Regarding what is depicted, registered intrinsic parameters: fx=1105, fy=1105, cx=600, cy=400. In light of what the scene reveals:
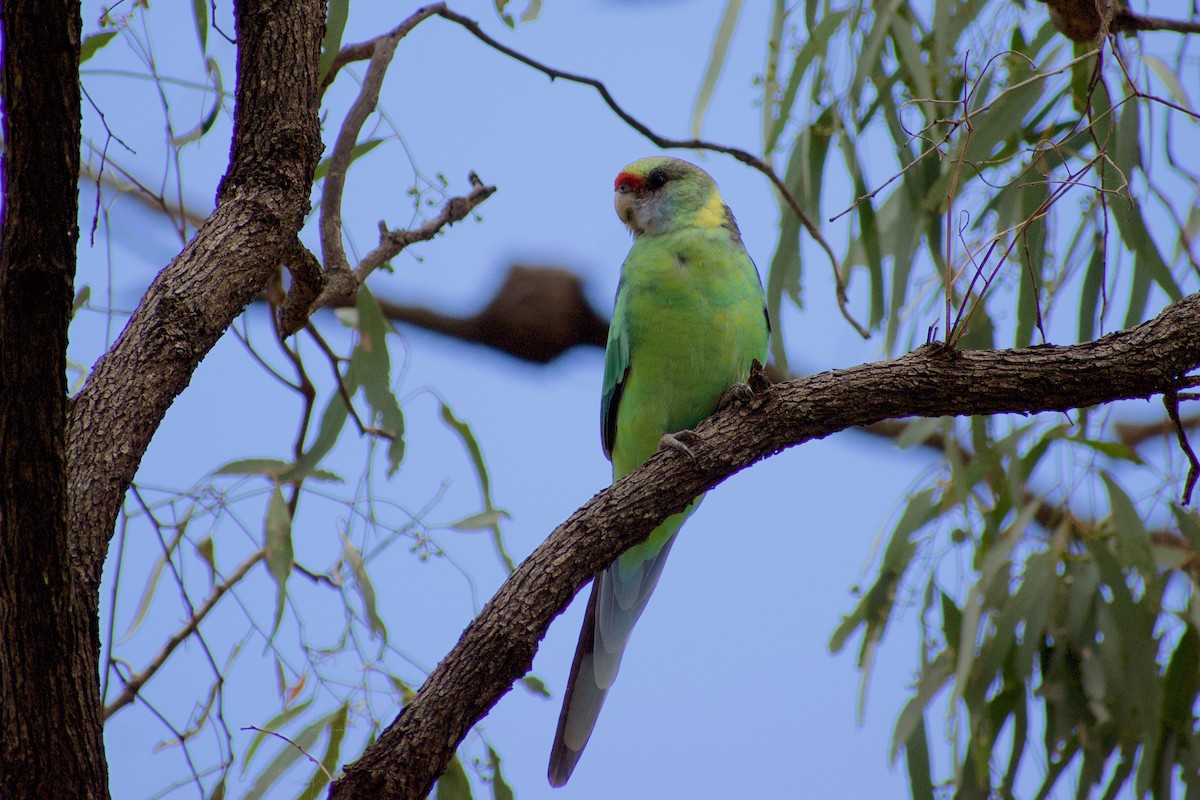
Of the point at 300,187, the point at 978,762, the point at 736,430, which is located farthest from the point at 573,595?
the point at 978,762

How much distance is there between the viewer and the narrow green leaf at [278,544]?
233cm

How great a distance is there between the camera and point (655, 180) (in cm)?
295

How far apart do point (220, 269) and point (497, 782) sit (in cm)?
124

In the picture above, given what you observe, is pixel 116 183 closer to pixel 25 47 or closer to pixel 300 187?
pixel 300 187

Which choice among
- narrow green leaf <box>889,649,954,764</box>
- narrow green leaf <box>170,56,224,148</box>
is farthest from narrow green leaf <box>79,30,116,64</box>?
narrow green leaf <box>889,649,954,764</box>

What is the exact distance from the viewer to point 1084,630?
2.88m

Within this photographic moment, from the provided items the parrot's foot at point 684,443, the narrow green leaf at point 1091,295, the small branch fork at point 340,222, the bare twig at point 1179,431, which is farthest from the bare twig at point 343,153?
the narrow green leaf at point 1091,295

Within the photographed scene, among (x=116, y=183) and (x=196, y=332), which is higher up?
(x=116, y=183)

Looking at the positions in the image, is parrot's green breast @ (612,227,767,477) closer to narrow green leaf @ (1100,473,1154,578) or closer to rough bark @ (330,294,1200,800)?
rough bark @ (330,294,1200,800)

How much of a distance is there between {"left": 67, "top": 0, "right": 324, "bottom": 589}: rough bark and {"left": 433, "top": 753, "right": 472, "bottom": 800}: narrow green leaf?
1044 mm

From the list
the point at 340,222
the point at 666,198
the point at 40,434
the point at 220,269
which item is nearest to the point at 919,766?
the point at 666,198

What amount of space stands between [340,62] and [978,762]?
2.23 m

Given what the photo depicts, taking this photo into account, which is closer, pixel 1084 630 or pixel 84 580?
pixel 84 580

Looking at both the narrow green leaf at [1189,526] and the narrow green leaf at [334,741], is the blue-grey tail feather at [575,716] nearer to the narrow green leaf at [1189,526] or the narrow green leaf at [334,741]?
the narrow green leaf at [334,741]
